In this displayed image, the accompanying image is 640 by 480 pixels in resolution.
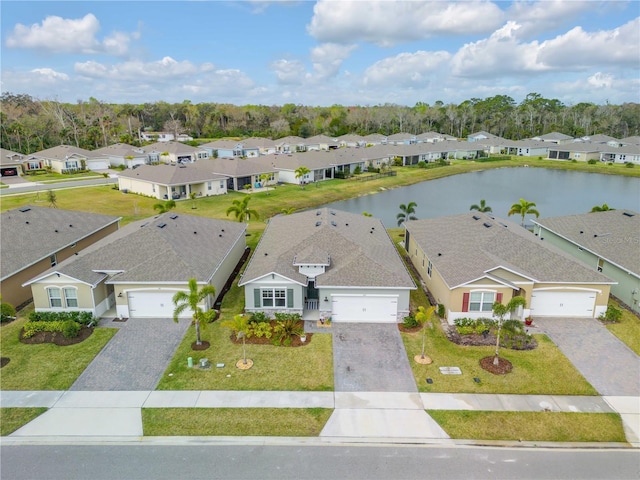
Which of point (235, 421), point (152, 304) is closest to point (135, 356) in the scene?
point (152, 304)

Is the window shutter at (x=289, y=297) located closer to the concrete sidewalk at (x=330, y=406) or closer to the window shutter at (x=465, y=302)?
the concrete sidewalk at (x=330, y=406)

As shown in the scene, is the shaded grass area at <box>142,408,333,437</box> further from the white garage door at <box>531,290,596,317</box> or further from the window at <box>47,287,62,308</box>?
the white garage door at <box>531,290,596,317</box>

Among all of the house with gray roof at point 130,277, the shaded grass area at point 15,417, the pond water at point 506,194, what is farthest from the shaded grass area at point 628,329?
the shaded grass area at point 15,417

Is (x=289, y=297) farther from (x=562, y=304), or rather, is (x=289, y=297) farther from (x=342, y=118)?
(x=342, y=118)

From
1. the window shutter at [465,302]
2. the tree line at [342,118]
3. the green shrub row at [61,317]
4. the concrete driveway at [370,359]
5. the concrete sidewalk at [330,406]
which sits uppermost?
the tree line at [342,118]

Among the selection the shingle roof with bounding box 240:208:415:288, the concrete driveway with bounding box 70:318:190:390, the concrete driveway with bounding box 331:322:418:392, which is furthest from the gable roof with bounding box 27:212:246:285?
the concrete driveway with bounding box 331:322:418:392

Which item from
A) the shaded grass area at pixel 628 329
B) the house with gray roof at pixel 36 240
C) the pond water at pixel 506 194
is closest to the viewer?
the shaded grass area at pixel 628 329

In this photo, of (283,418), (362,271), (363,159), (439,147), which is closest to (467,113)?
(439,147)
